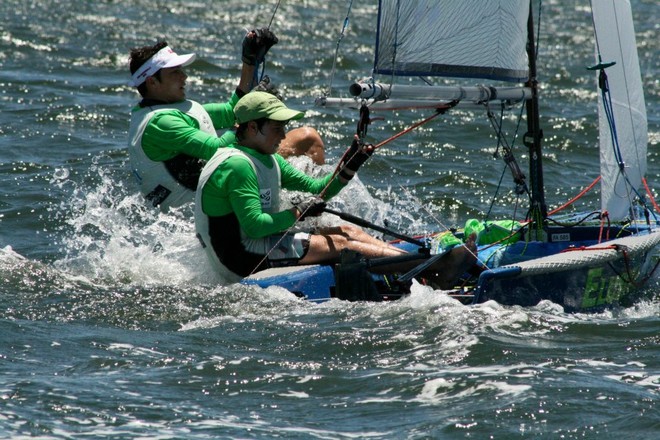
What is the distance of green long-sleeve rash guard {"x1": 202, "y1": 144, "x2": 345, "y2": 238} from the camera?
20.4 feet

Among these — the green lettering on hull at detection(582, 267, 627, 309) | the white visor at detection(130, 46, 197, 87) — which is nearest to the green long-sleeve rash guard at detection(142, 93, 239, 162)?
the white visor at detection(130, 46, 197, 87)

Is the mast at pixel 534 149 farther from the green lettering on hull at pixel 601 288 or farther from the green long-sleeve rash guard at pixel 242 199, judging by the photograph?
the green long-sleeve rash guard at pixel 242 199

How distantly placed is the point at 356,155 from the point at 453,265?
0.83 metres

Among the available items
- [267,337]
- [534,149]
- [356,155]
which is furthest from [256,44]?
[267,337]

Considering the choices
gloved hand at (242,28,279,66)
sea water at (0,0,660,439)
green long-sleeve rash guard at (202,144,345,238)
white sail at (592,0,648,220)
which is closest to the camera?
sea water at (0,0,660,439)

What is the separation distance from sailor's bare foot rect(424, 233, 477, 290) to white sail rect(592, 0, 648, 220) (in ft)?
4.03

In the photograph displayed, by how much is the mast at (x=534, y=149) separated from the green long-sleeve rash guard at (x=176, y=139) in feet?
6.02

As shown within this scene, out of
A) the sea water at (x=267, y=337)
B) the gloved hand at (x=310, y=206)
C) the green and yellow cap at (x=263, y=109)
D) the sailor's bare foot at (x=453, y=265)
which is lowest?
the sea water at (x=267, y=337)

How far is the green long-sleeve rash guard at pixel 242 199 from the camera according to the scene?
245 inches

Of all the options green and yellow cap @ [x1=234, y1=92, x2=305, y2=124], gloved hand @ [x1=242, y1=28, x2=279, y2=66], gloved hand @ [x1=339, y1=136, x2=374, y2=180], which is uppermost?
gloved hand @ [x1=242, y1=28, x2=279, y2=66]

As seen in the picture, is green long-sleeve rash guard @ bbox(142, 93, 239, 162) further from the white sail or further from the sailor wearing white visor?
the white sail

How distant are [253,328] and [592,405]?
73.7 inches

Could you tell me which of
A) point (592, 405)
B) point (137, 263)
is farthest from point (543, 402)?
point (137, 263)

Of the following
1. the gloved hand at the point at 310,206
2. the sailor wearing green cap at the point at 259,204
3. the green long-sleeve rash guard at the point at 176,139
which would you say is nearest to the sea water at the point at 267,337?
the sailor wearing green cap at the point at 259,204
